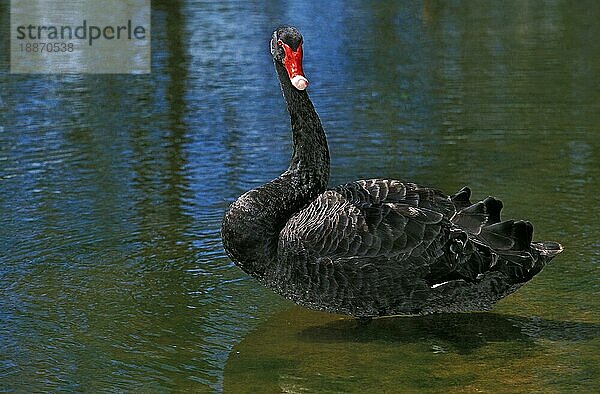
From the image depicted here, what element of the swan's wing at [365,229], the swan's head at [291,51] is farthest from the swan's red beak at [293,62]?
the swan's wing at [365,229]

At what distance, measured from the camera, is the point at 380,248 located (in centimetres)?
502

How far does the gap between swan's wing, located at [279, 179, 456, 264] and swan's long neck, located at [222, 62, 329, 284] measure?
0.10 meters

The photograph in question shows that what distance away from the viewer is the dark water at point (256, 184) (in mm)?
4859

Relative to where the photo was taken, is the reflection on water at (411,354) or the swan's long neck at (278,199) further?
the swan's long neck at (278,199)

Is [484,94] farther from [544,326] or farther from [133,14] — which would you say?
[133,14]

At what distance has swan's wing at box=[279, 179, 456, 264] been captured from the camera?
5023mm

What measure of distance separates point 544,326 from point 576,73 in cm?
600

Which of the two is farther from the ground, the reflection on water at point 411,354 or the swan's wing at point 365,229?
the swan's wing at point 365,229

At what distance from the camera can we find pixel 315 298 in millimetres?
5082

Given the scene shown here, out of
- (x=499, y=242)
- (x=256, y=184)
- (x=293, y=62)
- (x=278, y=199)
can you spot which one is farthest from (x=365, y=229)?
(x=256, y=184)

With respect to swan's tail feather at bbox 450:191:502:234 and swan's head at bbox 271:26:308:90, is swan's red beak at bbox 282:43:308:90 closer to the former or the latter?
swan's head at bbox 271:26:308:90

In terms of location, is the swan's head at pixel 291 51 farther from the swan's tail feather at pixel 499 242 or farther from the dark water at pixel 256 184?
the dark water at pixel 256 184

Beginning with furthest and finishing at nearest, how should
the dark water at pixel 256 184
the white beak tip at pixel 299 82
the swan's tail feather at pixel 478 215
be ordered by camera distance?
the swan's tail feather at pixel 478 215 < the white beak tip at pixel 299 82 < the dark water at pixel 256 184

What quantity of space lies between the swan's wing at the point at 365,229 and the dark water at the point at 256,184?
0.43 metres
